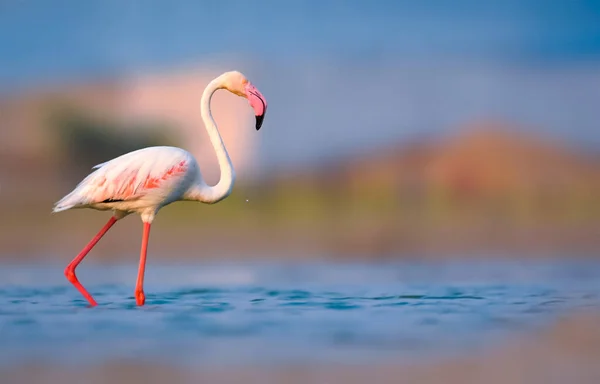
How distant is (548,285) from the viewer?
9.07 m

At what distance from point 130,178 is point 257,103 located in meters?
1.27

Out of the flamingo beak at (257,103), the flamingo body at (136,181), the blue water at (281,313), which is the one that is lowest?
the blue water at (281,313)

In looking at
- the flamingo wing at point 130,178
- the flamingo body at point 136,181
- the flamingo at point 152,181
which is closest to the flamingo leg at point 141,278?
the flamingo at point 152,181

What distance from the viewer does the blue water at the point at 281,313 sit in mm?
5527

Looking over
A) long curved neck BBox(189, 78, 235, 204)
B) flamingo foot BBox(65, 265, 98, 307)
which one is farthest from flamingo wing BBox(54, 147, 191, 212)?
flamingo foot BBox(65, 265, 98, 307)

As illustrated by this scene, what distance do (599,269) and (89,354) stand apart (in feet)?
24.5

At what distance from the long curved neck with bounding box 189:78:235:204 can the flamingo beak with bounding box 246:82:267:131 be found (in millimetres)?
341

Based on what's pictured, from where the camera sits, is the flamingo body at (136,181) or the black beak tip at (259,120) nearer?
the flamingo body at (136,181)

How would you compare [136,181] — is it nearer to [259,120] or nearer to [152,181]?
[152,181]

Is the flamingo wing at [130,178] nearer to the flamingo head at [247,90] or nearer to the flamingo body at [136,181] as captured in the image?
the flamingo body at [136,181]

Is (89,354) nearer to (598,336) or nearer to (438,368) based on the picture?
(438,368)

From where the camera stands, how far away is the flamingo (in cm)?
750

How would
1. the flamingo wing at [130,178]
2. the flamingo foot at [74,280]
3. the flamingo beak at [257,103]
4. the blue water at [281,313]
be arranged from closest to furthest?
the blue water at [281,313] → the flamingo wing at [130,178] → the flamingo foot at [74,280] → the flamingo beak at [257,103]

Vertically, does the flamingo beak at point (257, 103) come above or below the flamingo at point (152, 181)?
above
